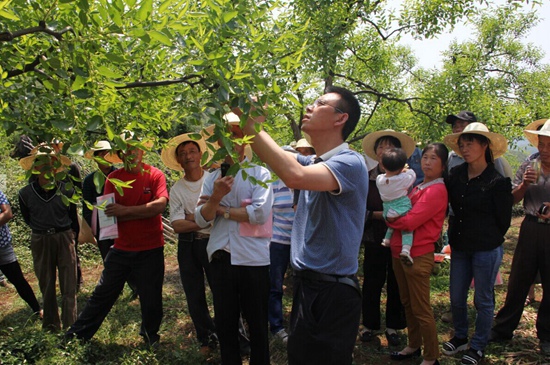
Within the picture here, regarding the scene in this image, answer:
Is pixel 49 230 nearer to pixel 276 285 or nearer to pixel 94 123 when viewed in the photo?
pixel 276 285

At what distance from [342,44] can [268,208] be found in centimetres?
380

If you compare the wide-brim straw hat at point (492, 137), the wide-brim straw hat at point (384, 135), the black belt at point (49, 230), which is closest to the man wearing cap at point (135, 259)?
the black belt at point (49, 230)

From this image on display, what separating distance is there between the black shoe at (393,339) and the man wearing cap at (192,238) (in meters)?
1.83

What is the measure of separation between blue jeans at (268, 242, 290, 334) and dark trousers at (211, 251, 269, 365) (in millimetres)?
1281

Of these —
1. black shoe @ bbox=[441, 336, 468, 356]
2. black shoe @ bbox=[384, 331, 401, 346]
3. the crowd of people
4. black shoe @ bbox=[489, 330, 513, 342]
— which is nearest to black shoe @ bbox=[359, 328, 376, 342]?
the crowd of people

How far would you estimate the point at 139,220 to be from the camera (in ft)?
15.1

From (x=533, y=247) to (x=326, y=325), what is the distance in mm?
3107

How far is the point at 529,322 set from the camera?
5.35 m

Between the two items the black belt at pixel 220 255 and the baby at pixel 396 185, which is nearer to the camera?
the black belt at pixel 220 255

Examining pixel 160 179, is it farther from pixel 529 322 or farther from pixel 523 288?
pixel 529 322

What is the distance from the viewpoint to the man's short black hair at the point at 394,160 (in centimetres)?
438

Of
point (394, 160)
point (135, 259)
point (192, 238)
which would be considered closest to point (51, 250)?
point (135, 259)

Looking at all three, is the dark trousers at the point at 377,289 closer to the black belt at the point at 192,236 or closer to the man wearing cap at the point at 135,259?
the black belt at the point at 192,236

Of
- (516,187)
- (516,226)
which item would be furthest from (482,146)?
(516,226)
